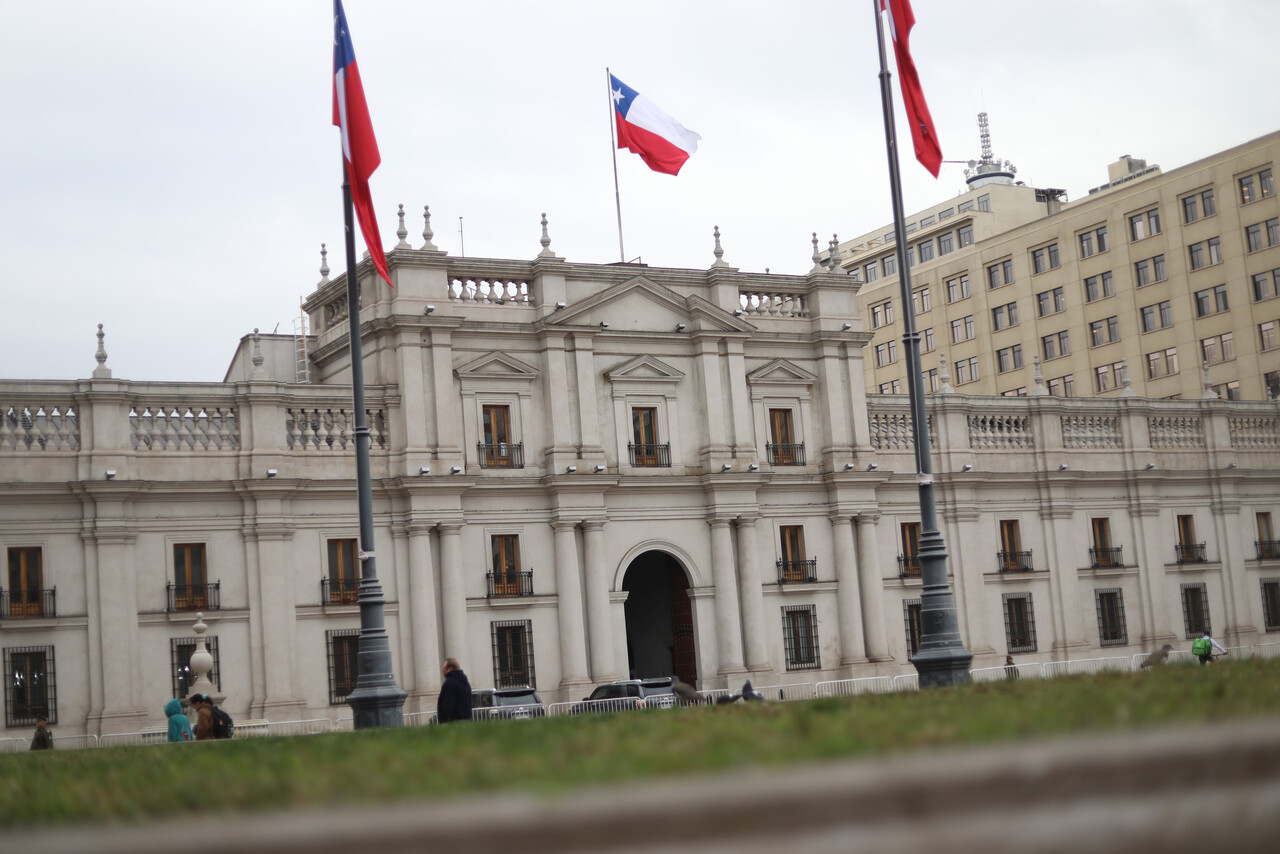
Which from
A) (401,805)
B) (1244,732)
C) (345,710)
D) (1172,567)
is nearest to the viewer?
(401,805)

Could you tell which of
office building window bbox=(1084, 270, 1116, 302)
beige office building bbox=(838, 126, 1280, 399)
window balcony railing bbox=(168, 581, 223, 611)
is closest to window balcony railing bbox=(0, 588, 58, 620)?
window balcony railing bbox=(168, 581, 223, 611)

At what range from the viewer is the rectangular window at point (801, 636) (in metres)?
45.7

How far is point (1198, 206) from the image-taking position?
73000 millimetres

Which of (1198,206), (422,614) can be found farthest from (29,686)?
(1198,206)

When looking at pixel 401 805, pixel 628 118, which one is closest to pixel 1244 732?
pixel 401 805

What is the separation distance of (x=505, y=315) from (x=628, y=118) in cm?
761

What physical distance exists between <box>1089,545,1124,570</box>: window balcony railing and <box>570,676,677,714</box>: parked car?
64.2ft

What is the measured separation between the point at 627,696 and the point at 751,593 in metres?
7.40

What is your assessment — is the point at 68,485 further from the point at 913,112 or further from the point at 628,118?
the point at 913,112

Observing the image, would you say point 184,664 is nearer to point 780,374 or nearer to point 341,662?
point 341,662

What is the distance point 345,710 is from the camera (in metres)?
39.4

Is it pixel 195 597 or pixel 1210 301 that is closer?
pixel 195 597

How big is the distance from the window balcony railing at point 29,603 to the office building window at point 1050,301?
59.6 m

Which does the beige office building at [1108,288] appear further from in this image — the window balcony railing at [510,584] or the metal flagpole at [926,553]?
the metal flagpole at [926,553]
